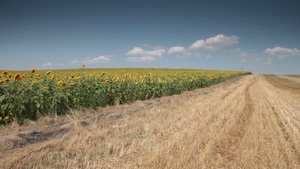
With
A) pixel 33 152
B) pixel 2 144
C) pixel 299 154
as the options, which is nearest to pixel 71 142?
pixel 33 152

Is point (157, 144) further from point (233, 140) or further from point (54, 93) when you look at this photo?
point (54, 93)

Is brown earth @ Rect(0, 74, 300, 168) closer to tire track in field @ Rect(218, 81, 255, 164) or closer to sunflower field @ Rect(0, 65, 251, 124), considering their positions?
tire track in field @ Rect(218, 81, 255, 164)

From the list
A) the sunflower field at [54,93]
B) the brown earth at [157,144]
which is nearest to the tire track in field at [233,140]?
the brown earth at [157,144]

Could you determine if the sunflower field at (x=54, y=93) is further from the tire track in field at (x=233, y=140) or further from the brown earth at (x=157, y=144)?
the tire track in field at (x=233, y=140)

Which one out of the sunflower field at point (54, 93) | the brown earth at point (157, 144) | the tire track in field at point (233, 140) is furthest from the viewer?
the sunflower field at point (54, 93)

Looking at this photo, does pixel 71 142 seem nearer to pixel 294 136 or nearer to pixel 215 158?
pixel 215 158

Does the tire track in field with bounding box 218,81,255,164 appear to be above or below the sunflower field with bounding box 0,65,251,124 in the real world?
below

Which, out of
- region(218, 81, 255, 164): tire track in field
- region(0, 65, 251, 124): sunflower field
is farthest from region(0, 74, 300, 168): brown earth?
region(0, 65, 251, 124): sunflower field

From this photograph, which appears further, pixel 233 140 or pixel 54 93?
pixel 54 93

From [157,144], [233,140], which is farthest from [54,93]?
[233,140]

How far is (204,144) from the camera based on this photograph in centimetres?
335

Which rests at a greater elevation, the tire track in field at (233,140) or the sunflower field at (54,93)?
the sunflower field at (54,93)

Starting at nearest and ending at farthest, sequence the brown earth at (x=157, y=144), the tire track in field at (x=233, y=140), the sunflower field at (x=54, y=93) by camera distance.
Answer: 1. the brown earth at (x=157, y=144)
2. the tire track in field at (x=233, y=140)
3. the sunflower field at (x=54, y=93)

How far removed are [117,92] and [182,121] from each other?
355 cm
